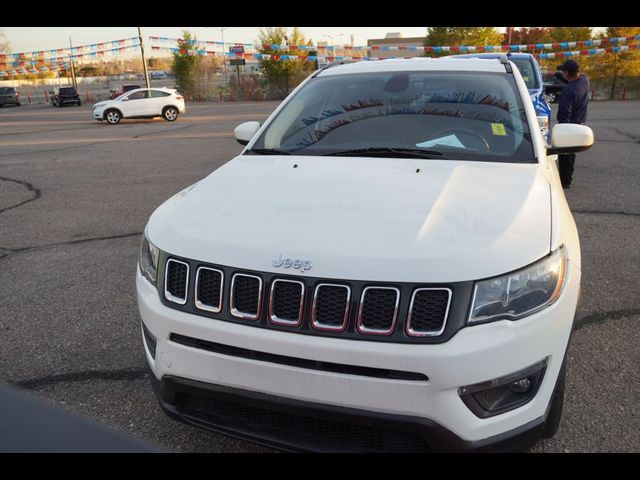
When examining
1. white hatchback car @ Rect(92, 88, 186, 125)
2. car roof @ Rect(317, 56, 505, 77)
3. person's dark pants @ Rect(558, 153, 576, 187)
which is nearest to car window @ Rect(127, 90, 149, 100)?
white hatchback car @ Rect(92, 88, 186, 125)

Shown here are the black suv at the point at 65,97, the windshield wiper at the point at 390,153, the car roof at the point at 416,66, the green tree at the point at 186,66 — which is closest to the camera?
the windshield wiper at the point at 390,153

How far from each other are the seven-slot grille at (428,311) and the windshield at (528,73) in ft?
27.0

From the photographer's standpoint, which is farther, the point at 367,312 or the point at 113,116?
the point at 113,116

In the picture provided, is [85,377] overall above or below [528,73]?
below

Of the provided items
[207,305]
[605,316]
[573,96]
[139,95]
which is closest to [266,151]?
[207,305]

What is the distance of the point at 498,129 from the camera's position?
10.1 ft

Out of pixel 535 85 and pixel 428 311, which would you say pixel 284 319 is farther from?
pixel 535 85

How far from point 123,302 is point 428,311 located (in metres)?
2.87

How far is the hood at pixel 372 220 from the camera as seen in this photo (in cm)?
184

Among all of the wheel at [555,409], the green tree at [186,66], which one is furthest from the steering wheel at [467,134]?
the green tree at [186,66]

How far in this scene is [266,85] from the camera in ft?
135

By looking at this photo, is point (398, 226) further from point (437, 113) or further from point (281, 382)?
point (437, 113)

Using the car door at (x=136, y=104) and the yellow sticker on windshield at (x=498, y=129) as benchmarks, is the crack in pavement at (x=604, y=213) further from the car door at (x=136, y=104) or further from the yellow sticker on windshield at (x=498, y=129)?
the car door at (x=136, y=104)
